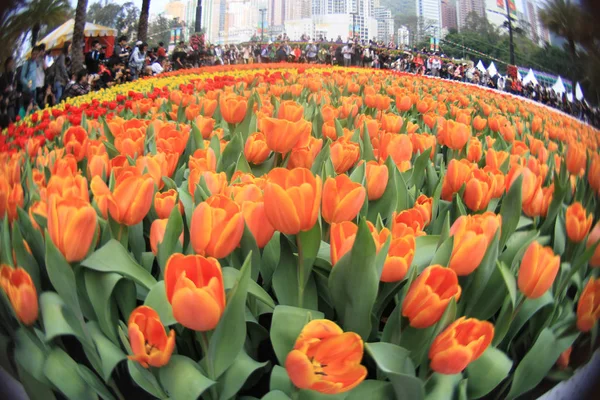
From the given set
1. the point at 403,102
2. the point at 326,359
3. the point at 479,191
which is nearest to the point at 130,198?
the point at 326,359

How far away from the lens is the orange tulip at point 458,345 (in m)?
0.60

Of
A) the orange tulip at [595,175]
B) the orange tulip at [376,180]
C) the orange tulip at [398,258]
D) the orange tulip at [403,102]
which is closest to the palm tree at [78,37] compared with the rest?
the orange tulip at [376,180]

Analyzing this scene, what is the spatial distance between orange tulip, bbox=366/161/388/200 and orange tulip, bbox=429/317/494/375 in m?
0.37

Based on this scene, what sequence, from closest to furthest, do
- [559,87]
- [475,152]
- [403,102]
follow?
1. [559,87]
2. [475,152]
3. [403,102]

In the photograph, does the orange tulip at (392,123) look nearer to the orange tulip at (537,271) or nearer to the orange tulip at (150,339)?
the orange tulip at (537,271)

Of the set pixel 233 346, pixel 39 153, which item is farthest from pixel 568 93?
pixel 39 153

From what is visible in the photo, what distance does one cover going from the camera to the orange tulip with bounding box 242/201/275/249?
735 millimetres

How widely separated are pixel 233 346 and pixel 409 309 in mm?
214

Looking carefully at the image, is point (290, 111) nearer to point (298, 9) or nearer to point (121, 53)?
point (298, 9)

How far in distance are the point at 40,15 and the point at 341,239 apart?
0.71 meters

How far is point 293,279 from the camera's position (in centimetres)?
75

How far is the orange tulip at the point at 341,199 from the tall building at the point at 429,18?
435 millimetres

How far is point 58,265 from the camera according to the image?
0.70 m

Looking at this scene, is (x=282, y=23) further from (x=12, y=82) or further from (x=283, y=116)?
(x=12, y=82)
